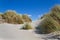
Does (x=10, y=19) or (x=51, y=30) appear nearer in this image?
(x=51, y=30)

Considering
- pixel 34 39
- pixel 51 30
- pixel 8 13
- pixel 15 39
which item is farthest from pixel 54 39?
pixel 8 13

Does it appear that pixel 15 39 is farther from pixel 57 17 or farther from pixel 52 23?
pixel 57 17

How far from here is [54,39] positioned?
27.8ft

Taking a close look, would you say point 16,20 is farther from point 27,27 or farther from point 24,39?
point 24,39

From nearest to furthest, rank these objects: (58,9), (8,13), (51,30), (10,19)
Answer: (51,30) < (58,9) < (10,19) < (8,13)

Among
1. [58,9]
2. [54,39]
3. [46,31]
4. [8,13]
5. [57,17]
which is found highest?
[8,13]

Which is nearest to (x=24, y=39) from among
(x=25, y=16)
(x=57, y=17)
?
(x=57, y=17)

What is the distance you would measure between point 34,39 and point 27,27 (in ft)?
12.9

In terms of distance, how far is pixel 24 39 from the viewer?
8711 millimetres

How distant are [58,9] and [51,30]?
11.2 feet

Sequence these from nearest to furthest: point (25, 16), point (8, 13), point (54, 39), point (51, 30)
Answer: point (54, 39)
point (51, 30)
point (8, 13)
point (25, 16)

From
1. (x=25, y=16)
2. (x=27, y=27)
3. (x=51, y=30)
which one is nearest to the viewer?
(x=51, y=30)

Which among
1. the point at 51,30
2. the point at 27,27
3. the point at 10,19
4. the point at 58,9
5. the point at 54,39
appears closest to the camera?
the point at 54,39

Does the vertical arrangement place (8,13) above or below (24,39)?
above
